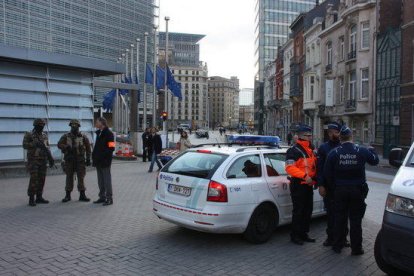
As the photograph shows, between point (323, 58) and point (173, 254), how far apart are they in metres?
37.6

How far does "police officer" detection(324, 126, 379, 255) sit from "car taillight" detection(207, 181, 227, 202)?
144 cm

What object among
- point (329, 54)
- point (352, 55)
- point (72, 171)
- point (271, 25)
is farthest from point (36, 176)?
point (271, 25)

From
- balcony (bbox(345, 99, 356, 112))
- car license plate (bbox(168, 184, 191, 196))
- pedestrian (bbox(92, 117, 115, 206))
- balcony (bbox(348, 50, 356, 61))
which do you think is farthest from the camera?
balcony (bbox(348, 50, 356, 61))

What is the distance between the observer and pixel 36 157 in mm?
9133

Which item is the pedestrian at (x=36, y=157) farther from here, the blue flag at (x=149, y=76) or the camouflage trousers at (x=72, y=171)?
the blue flag at (x=149, y=76)

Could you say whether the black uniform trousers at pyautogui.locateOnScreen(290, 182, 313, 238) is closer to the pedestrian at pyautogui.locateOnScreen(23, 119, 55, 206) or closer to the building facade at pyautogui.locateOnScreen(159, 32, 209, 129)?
the pedestrian at pyautogui.locateOnScreen(23, 119, 55, 206)

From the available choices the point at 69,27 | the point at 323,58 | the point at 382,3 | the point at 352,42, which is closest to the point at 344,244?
the point at 382,3

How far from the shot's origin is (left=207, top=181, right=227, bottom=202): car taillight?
604 cm

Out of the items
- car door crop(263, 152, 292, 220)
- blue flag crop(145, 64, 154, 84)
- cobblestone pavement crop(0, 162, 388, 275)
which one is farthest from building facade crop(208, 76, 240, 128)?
car door crop(263, 152, 292, 220)

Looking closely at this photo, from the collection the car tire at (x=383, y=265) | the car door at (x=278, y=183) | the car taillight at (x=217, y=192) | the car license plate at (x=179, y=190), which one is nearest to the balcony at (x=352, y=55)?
the car door at (x=278, y=183)

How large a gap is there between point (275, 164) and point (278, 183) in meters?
0.39

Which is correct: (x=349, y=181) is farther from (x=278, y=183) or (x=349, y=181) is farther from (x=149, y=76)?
(x=149, y=76)

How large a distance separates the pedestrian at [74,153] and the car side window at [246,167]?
4233mm

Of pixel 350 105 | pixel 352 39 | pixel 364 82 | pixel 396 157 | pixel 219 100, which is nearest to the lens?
pixel 396 157
